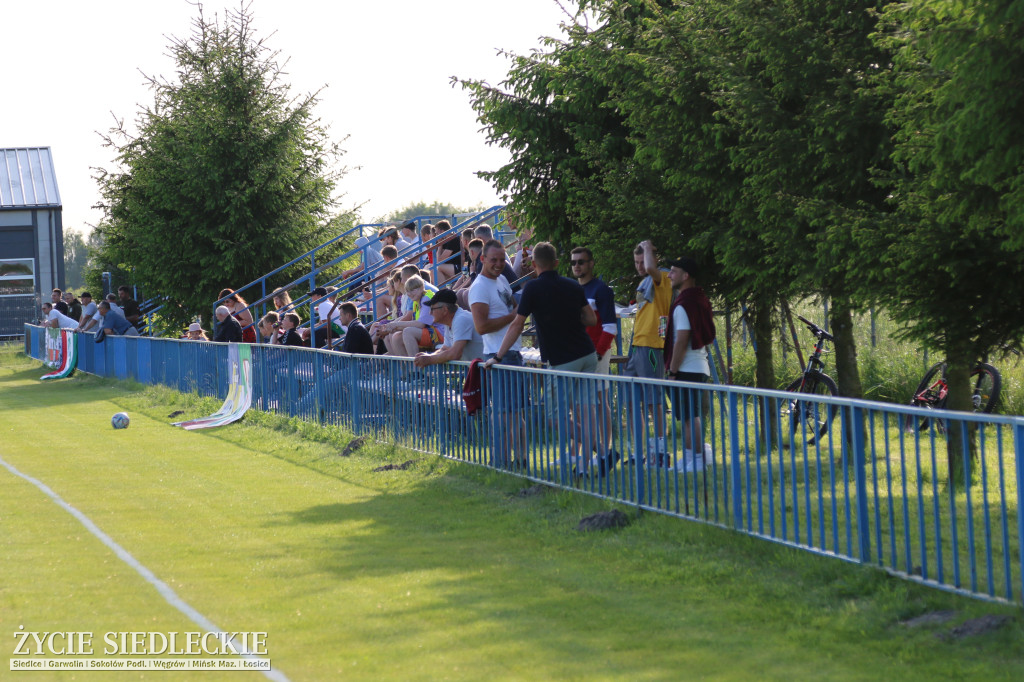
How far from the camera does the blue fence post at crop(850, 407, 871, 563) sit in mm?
6793

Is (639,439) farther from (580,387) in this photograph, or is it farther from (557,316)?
(557,316)

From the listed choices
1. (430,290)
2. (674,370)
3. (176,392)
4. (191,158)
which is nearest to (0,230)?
(191,158)

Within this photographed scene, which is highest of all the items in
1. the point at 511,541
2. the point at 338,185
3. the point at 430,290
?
the point at 338,185

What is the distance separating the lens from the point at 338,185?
31.8 metres

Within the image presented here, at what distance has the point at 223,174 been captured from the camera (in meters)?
30.2

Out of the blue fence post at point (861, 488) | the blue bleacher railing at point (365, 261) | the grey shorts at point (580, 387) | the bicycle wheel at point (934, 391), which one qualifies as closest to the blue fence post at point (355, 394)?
the blue bleacher railing at point (365, 261)

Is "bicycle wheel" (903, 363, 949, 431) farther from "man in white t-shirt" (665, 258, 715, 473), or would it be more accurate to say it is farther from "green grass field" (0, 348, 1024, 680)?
"green grass field" (0, 348, 1024, 680)

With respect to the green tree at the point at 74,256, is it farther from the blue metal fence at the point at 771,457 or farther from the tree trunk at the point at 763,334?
the blue metal fence at the point at 771,457

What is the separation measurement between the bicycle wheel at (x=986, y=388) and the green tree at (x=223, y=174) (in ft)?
66.8

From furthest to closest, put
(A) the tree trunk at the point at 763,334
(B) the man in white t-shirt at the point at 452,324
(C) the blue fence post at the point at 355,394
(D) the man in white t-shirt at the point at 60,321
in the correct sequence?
(D) the man in white t-shirt at the point at 60,321
(C) the blue fence post at the point at 355,394
(A) the tree trunk at the point at 763,334
(B) the man in white t-shirt at the point at 452,324

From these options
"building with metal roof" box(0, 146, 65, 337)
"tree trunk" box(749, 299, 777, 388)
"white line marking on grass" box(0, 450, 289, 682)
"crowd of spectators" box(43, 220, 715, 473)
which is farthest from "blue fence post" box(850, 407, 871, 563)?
"building with metal roof" box(0, 146, 65, 337)

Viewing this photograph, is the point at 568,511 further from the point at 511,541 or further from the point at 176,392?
the point at 176,392

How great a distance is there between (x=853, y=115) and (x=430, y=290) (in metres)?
7.13

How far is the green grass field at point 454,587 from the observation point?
5.86 meters
